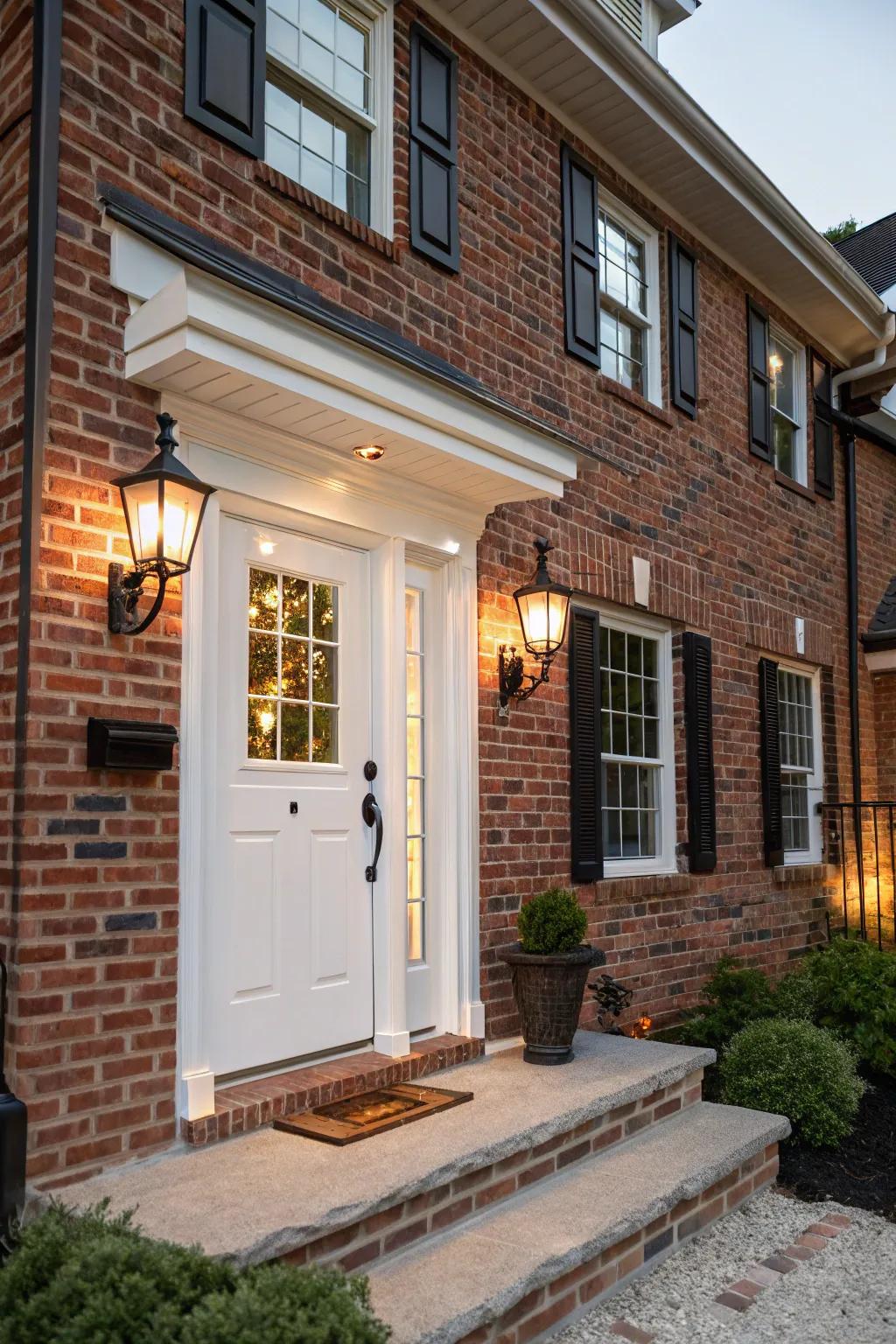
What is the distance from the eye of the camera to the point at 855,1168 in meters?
4.98

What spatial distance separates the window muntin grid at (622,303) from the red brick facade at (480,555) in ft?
0.70

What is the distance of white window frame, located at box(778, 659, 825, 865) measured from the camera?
28.4 ft

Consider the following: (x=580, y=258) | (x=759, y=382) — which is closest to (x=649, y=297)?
(x=580, y=258)

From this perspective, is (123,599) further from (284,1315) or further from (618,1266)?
(618,1266)

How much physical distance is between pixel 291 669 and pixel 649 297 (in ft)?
13.6


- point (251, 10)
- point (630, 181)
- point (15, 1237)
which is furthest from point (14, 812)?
point (630, 181)

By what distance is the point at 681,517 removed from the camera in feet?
23.7

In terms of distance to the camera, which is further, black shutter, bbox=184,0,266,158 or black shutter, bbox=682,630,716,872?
black shutter, bbox=682,630,716,872

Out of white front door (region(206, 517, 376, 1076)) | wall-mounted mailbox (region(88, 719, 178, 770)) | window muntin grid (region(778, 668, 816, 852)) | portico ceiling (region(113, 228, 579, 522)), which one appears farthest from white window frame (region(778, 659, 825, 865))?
wall-mounted mailbox (region(88, 719, 178, 770))

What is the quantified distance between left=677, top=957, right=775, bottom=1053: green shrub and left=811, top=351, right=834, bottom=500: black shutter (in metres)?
4.40

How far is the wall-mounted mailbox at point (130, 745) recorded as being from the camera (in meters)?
3.51

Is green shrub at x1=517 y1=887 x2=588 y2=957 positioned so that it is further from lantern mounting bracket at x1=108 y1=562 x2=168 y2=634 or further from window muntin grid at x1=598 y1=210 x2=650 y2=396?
window muntin grid at x1=598 y1=210 x2=650 y2=396

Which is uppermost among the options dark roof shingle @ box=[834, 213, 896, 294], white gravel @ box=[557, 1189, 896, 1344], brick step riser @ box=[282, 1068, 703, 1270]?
dark roof shingle @ box=[834, 213, 896, 294]

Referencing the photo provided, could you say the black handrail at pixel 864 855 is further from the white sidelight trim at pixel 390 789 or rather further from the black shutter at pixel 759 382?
the white sidelight trim at pixel 390 789
